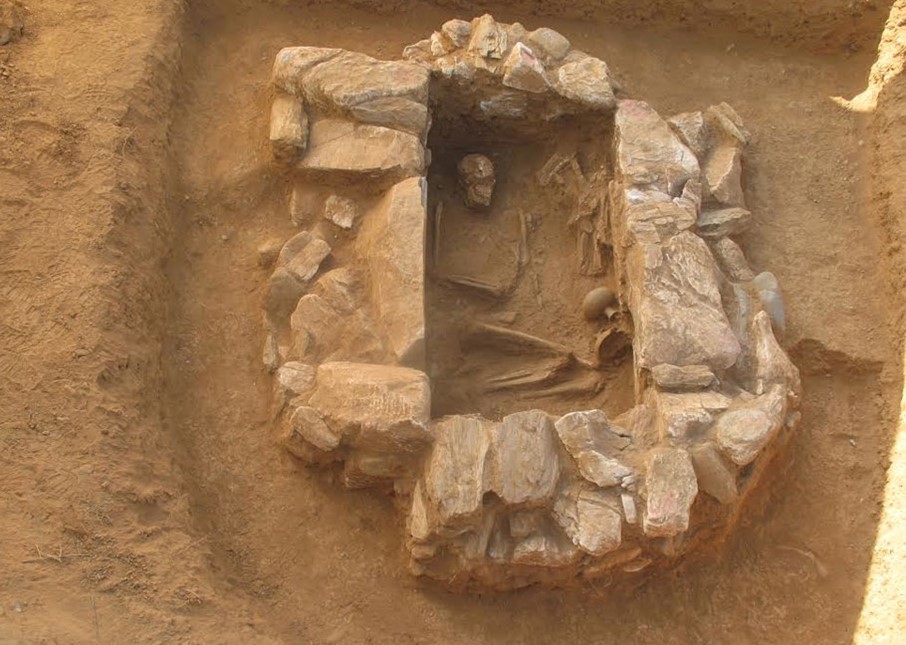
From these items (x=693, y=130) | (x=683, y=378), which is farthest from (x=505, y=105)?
(x=683, y=378)

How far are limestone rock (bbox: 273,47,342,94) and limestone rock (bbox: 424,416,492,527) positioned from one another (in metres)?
2.03

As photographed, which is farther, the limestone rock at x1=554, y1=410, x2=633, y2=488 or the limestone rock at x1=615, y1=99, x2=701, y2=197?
the limestone rock at x1=615, y1=99, x2=701, y2=197

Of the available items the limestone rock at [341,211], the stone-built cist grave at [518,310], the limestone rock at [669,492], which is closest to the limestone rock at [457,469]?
the stone-built cist grave at [518,310]

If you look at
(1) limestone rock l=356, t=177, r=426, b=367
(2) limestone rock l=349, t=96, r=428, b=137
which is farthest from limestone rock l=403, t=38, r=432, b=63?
(1) limestone rock l=356, t=177, r=426, b=367

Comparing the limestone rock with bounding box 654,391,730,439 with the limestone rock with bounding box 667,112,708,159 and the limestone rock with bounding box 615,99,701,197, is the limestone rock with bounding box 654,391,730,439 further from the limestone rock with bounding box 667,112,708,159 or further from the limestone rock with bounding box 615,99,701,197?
the limestone rock with bounding box 667,112,708,159

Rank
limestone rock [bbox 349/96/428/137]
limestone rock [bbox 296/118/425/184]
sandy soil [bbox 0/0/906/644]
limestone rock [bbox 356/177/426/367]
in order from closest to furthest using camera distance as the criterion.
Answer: sandy soil [bbox 0/0/906/644]
limestone rock [bbox 356/177/426/367]
limestone rock [bbox 296/118/425/184]
limestone rock [bbox 349/96/428/137]

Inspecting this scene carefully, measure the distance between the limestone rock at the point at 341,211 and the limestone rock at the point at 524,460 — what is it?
4.50 feet

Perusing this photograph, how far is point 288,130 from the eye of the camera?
4961mm

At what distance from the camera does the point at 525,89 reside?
16.9 feet

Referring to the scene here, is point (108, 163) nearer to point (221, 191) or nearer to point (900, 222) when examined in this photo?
point (221, 191)

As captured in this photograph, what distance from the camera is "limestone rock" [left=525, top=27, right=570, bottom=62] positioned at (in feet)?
17.4

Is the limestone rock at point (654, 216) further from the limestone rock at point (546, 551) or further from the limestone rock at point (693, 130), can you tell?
the limestone rock at point (546, 551)

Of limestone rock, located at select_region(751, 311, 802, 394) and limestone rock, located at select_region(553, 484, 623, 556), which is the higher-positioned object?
limestone rock, located at select_region(751, 311, 802, 394)

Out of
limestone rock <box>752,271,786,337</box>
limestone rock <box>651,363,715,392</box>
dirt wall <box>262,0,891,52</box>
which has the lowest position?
limestone rock <box>651,363,715,392</box>
